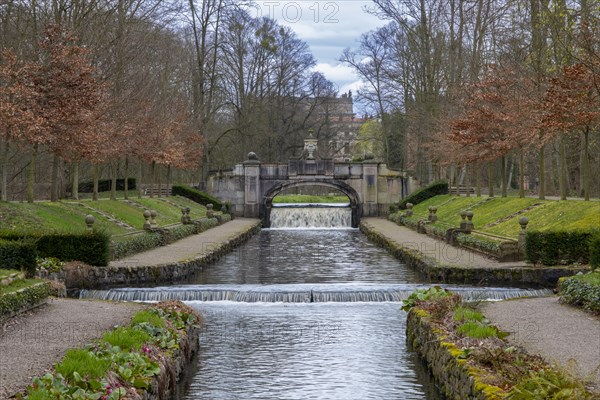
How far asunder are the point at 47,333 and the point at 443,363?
5.93 m

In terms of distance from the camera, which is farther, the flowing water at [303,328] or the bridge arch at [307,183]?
the bridge arch at [307,183]

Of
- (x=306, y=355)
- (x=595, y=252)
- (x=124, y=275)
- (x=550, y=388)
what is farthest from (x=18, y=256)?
(x=595, y=252)

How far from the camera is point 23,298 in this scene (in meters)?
13.8

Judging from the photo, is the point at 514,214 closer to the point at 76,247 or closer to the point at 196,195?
the point at 76,247

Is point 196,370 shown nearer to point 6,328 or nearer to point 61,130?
point 6,328

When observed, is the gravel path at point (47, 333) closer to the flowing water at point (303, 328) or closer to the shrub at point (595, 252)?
the flowing water at point (303, 328)

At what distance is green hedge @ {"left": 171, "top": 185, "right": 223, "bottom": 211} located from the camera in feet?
174

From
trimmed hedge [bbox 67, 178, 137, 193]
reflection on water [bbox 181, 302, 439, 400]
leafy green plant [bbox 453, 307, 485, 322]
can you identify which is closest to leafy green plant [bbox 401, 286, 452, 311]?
reflection on water [bbox 181, 302, 439, 400]

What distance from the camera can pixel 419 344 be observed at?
13.7 m

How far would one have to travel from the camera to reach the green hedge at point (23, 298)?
42.8 ft

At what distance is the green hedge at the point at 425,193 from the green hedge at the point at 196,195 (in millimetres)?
12060

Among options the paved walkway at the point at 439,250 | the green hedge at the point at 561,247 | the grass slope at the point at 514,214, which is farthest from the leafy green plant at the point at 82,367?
the grass slope at the point at 514,214

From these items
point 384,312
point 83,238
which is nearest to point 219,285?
point 83,238

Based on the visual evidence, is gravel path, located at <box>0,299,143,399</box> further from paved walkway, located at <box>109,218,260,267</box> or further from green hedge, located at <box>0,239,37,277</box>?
paved walkway, located at <box>109,218,260,267</box>
